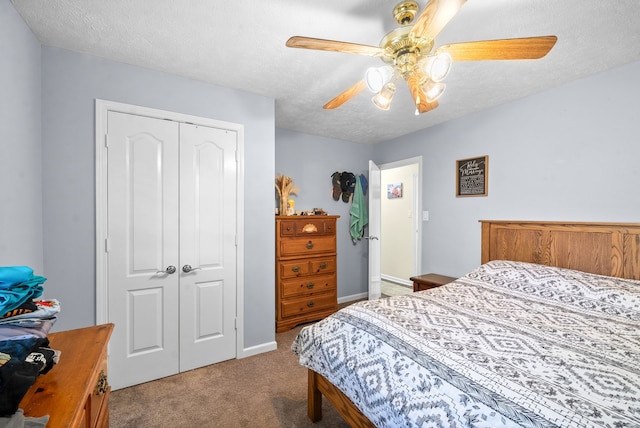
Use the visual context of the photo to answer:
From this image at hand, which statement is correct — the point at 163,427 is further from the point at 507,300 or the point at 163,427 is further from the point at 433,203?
the point at 433,203

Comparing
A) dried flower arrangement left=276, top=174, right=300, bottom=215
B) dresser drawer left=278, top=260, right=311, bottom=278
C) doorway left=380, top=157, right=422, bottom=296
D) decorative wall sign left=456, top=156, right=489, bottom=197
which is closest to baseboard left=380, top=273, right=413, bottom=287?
doorway left=380, top=157, right=422, bottom=296

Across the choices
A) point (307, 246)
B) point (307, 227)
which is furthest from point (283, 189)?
point (307, 246)

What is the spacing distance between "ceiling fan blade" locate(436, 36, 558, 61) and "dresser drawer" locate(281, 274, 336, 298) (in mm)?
2600

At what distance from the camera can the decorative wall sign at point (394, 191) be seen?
5195 mm

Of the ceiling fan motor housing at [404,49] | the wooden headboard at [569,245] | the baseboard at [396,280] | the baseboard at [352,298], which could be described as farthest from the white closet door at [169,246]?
the baseboard at [396,280]

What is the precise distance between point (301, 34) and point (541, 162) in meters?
2.41

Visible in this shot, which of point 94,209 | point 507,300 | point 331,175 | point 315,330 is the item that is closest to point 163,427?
point 315,330

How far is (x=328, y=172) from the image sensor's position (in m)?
4.03

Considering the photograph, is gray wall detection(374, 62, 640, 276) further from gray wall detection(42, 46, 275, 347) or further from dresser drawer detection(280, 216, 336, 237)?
gray wall detection(42, 46, 275, 347)

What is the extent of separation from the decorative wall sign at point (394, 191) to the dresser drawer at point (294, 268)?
2.74 m

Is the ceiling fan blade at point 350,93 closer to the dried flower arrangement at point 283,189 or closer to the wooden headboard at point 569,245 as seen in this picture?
the dried flower arrangement at point 283,189

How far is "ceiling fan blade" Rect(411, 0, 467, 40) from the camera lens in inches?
39.7

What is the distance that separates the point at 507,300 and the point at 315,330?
1.39 metres

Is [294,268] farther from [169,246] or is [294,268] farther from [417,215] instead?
[417,215]
